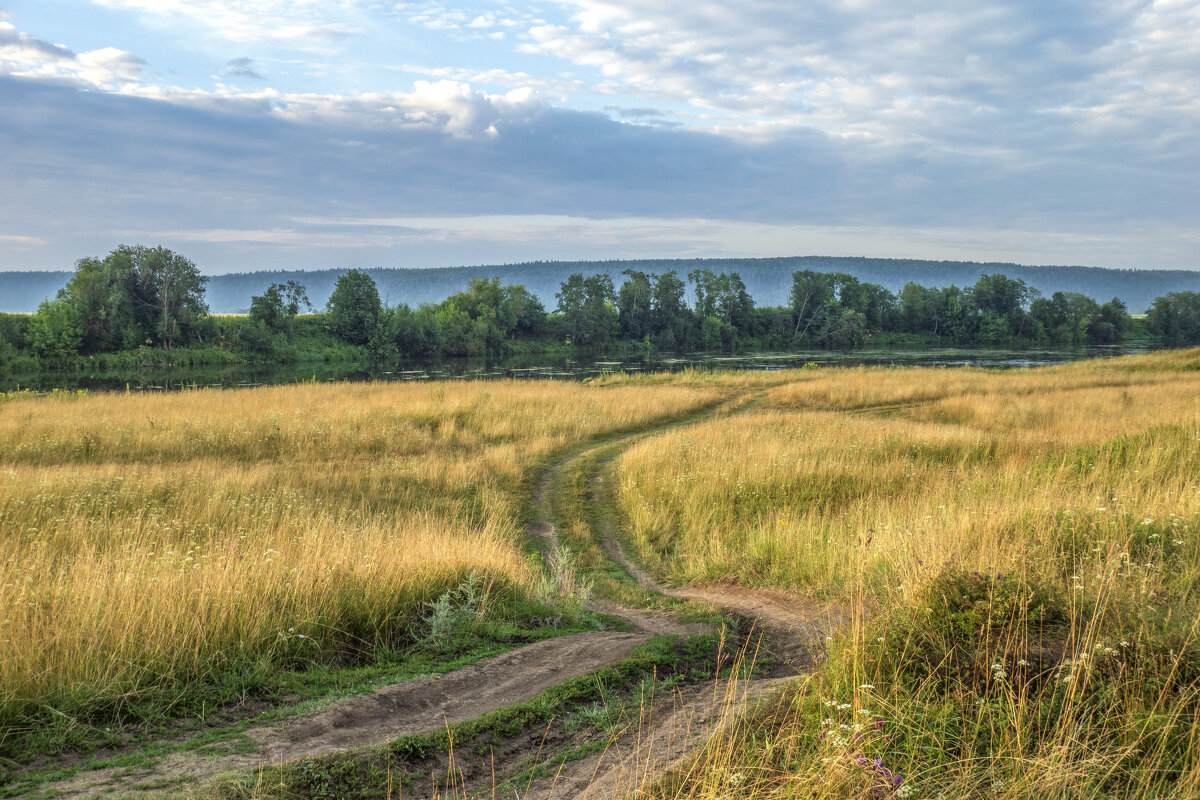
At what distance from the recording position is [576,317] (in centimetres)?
9669

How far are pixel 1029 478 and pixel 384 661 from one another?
957 cm

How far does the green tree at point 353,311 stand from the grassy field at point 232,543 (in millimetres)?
61124

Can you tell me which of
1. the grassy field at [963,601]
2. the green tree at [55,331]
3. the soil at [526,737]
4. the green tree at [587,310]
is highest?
the green tree at [587,310]

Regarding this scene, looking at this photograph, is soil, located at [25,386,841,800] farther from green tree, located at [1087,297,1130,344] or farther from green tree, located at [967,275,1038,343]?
green tree, located at [1087,297,1130,344]

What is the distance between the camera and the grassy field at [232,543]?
4461mm

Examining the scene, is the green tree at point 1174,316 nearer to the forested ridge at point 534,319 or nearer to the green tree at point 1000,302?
the forested ridge at point 534,319

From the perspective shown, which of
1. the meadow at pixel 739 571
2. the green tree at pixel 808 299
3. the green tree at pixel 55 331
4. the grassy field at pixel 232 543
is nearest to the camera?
the meadow at pixel 739 571

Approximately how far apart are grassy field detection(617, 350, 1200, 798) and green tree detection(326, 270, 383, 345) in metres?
73.9

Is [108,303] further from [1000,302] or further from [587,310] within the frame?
[1000,302]

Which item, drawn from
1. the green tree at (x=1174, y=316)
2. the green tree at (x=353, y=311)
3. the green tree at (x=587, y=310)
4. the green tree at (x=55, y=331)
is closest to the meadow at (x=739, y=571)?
the green tree at (x=55, y=331)

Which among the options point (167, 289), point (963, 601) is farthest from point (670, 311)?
point (963, 601)

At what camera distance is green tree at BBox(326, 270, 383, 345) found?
8162cm

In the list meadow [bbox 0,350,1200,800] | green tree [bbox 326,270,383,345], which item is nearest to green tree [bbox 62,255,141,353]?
green tree [bbox 326,270,383,345]

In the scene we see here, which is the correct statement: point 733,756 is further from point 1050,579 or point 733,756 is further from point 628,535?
point 628,535
